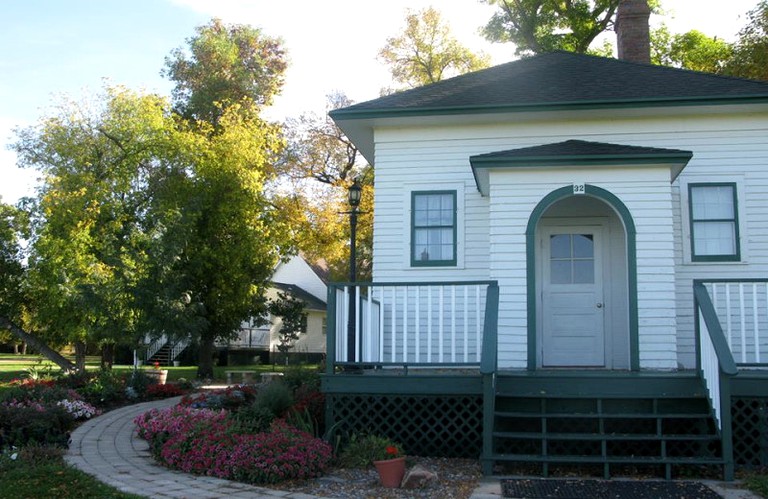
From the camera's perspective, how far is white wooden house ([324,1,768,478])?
26.1ft

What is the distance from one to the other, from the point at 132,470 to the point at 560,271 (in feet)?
21.6

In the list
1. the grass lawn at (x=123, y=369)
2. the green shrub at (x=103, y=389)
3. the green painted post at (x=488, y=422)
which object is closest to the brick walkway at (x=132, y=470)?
the green painted post at (x=488, y=422)

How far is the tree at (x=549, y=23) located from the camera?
93.7ft

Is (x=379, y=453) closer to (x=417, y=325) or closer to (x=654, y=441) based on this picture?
(x=417, y=325)

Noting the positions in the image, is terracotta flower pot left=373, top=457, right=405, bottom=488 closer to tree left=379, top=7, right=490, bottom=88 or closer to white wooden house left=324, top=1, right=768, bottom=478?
white wooden house left=324, top=1, right=768, bottom=478

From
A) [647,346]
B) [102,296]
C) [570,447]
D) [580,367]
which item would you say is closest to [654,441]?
[570,447]

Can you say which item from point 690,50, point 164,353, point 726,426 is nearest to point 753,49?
point 690,50

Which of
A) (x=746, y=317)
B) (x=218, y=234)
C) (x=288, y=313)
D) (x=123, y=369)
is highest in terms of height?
(x=218, y=234)

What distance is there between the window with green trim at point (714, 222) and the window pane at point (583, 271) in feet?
5.18

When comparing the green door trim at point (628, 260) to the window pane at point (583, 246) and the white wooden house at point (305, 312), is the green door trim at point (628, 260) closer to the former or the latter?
the window pane at point (583, 246)

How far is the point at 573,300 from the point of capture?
10570mm

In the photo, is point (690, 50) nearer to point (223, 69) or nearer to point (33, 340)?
point (223, 69)

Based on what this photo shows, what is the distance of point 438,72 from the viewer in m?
32.7

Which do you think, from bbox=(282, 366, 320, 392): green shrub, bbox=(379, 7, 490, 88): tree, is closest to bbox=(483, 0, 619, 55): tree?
bbox=(379, 7, 490, 88): tree
